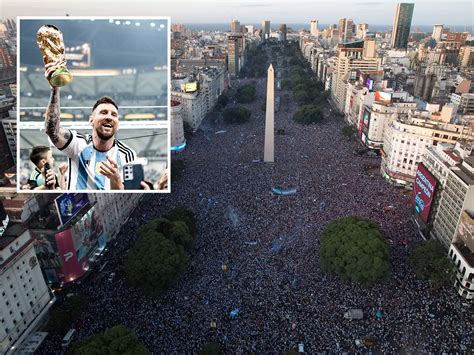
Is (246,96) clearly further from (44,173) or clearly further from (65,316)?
(44,173)

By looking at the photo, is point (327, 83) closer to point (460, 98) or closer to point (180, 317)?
point (460, 98)

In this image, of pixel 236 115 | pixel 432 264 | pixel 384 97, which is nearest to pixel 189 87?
pixel 236 115

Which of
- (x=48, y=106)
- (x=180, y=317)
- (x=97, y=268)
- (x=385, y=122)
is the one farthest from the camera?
(x=385, y=122)

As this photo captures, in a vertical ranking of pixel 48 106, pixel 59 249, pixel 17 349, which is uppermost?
pixel 48 106

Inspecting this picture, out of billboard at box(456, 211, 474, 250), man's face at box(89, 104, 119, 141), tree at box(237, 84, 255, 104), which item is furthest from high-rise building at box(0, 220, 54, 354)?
tree at box(237, 84, 255, 104)

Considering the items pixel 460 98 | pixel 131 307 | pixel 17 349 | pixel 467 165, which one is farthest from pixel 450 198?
pixel 460 98

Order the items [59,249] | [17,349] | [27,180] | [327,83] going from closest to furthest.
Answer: [27,180]
[17,349]
[59,249]
[327,83]
